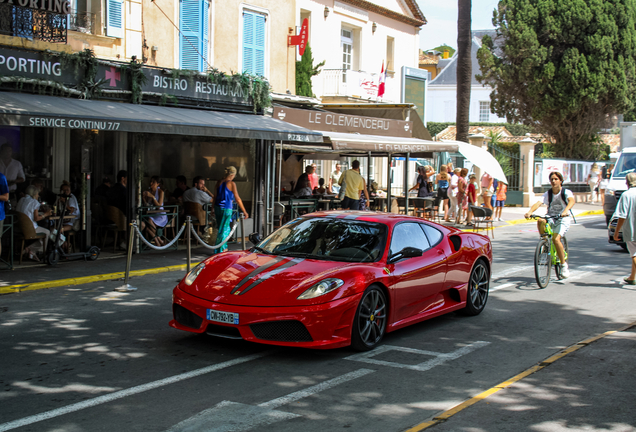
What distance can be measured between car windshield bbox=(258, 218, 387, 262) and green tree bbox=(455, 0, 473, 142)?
15476 millimetres

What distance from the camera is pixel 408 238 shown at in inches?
295

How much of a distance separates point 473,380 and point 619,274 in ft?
24.6

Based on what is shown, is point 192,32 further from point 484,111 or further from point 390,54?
point 484,111

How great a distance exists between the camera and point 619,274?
39.1 ft

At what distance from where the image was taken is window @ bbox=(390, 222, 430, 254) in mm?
7242

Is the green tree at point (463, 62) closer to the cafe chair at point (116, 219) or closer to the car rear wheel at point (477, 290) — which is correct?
the cafe chair at point (116, 219)

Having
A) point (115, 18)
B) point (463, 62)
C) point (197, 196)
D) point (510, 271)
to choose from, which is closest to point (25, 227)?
point (197, 196)

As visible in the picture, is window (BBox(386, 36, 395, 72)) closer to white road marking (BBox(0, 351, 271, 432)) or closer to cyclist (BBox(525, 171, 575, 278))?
cyclist (BBox(525, 171, 575, 278))

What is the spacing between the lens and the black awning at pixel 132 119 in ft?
32.5

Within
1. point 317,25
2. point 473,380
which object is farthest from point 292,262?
point 317,25

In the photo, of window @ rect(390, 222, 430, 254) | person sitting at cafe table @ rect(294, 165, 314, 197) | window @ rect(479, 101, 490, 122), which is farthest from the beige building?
window @ rect(479, 101, 490, 122)

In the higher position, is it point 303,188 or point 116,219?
point 303,188

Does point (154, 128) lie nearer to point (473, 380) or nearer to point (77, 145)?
point (77, 145)

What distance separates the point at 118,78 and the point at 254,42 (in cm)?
709
